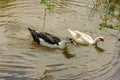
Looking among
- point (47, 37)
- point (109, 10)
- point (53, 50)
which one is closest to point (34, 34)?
point (47, 37)

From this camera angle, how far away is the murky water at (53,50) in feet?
30.5

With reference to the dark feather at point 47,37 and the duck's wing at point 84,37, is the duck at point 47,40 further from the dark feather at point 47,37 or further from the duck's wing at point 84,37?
the duck's wing at point 84,37

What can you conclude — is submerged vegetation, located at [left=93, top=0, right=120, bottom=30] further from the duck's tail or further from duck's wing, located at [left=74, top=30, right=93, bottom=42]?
the duck's tail

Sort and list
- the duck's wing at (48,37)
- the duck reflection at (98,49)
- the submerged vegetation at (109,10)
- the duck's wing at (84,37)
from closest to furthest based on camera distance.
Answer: the duck reflection at (98,49), the duck's wing at (48,37), the duck's wing at (84,37), the submerged vegetation at (109,10)

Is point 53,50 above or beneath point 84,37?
beneath

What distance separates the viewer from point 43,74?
9.19 meters

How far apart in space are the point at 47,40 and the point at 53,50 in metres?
0.38

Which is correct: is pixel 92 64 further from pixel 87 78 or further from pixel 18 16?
pixel 18 16

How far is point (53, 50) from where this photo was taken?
11094 millimetres

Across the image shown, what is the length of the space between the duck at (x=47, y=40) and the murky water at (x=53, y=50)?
0.17 metres

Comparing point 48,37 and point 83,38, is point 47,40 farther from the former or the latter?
Result: point 83,38

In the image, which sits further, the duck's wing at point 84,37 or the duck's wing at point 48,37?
the duck's wing at point 84,37

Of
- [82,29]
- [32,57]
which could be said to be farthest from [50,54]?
[82,29]

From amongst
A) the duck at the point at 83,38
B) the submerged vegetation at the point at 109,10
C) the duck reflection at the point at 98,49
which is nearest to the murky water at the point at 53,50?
the duck reflection at the point at 98,49
